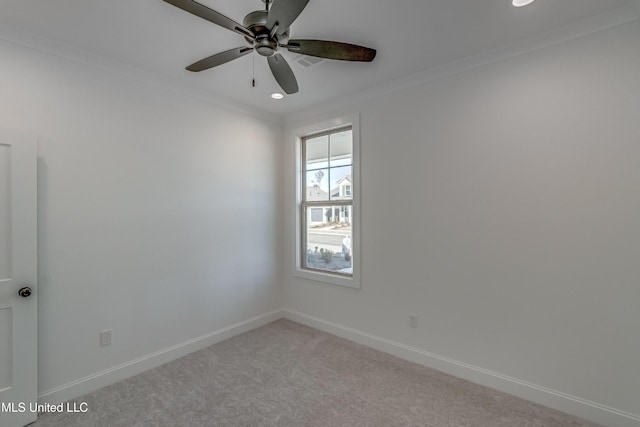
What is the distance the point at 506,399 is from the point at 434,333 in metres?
0.68

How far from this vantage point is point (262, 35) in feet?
5.49

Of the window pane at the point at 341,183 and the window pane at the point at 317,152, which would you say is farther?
the window pane at the point at 317,152

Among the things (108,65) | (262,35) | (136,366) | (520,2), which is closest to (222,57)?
(262,35)

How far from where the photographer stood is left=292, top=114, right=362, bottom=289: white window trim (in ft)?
10.7

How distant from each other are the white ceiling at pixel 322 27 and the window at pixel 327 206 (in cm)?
107

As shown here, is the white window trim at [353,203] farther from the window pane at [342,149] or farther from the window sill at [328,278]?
the window pane at [342,149]

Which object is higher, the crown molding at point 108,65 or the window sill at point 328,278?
the crown molding at point 108,65

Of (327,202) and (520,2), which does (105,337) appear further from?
(520,2)

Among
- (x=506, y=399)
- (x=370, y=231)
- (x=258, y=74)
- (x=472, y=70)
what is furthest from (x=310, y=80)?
(x=506, y=399)

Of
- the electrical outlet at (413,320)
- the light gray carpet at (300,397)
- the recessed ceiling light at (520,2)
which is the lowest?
the light gray carpet at (300,397)

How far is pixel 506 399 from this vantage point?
2.26 m

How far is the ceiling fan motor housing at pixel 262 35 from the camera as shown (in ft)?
5.28

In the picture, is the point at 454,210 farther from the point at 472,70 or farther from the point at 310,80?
the point at 310,80

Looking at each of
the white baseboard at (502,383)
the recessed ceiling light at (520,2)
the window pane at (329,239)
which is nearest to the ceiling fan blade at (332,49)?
the recessed ceiling light at (520,2)
